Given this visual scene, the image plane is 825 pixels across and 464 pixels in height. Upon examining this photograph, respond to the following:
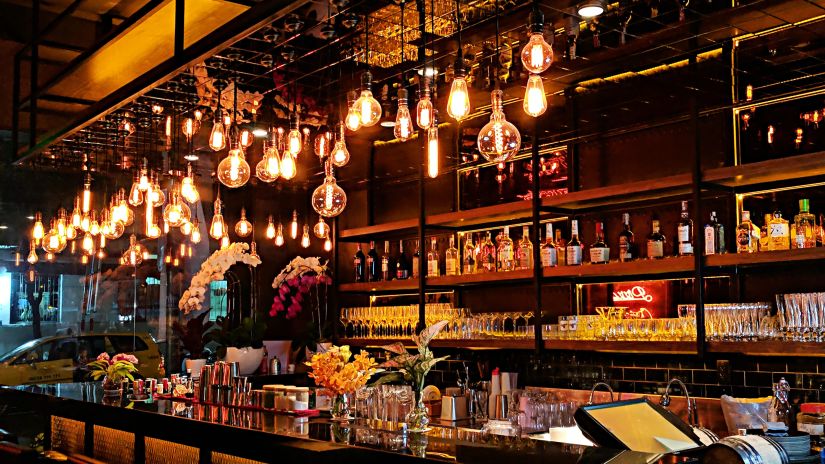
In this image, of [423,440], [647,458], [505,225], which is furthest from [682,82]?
[647,458]

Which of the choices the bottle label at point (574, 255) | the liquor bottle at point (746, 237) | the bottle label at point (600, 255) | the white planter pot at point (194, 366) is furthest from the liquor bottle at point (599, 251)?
the white planter pot at point (194, 366)

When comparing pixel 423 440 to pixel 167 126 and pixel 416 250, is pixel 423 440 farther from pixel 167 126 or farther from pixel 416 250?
pixel 167 126

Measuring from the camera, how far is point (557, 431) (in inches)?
145

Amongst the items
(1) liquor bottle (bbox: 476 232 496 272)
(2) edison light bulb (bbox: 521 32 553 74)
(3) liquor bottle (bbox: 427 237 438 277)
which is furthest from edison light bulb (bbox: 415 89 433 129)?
(3) liquor bottle (bbox: 427 237 438 277)

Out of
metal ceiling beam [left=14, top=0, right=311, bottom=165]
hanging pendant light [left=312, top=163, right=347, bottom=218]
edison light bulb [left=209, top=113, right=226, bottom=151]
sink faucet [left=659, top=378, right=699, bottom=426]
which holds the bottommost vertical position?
sink faucet [left=659, top=378, right=699, bottom=426]

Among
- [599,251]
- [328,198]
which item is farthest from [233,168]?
[599,251]

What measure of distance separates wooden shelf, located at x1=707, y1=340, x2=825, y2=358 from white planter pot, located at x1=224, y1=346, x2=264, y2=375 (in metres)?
4.37

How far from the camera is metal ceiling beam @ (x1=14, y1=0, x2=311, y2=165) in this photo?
11.1ft

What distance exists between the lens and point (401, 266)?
23.9ft

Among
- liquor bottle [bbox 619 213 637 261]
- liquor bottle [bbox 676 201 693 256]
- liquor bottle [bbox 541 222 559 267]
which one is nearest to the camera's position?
liquor bottle [bbox 676 201 693 256]

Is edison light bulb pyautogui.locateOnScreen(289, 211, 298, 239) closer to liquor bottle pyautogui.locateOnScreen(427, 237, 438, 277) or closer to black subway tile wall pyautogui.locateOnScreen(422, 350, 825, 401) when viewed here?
liquor bottle pyautogui.locateOnScreen(427, 237, 438, 277)

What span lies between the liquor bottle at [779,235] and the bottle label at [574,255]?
4.25 feet

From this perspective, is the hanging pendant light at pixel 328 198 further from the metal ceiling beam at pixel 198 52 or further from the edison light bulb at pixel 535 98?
the edison light bulb at pixel 535 98

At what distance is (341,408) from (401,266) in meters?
3.29
